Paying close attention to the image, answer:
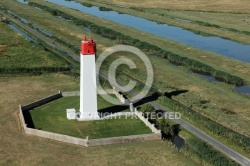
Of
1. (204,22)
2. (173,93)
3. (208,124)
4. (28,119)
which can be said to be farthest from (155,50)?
(28,119)

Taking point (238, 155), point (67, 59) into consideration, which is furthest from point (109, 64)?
point (238, 155)

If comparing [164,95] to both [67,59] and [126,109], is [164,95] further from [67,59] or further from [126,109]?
[67,59]

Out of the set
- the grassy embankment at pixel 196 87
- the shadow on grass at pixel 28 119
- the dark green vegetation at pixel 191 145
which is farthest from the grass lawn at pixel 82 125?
the grassy embankment at pixel 196 87

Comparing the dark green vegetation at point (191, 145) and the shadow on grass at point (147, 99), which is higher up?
the shadow on grass at point (147, 99)

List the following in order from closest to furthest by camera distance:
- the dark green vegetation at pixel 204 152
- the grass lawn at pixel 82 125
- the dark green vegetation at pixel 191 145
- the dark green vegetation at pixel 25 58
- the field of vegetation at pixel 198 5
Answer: the dark green vegetation at pixel 204 152 → the dark green vegetation at pixel 191 145 → the grass lawn at pixel 82 125 → the dark green vegetation at pixel 25 58 → the field of vegetation at pixel 198 5

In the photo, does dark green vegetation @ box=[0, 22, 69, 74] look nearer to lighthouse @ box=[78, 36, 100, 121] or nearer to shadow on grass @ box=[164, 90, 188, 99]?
shadow on grass @ box=[164, 90, 188, 99]

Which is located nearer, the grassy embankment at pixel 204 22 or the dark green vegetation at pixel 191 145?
the dark green vegetation at pixel 191 145

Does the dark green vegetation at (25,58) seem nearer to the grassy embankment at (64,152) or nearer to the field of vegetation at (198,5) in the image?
the grassy embankment at (64,152)
